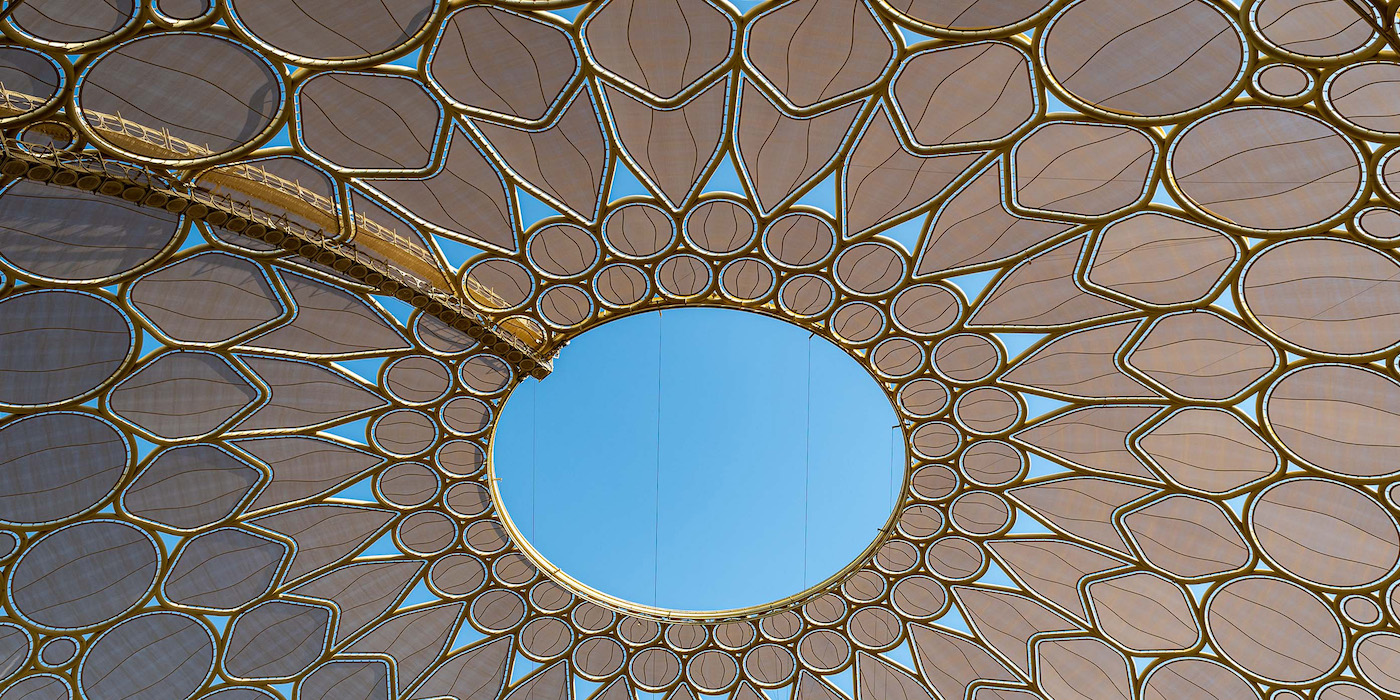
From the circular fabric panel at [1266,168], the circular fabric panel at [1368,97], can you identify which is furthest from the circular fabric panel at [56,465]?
the circular fabric panel at [1368,97]

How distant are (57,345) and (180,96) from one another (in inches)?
230

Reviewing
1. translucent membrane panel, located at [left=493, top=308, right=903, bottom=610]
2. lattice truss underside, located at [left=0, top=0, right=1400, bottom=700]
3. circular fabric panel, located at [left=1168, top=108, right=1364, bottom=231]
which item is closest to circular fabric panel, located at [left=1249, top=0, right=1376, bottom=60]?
lattice truss underside, located at [left=0, top=0, right=1400, bottom=700]

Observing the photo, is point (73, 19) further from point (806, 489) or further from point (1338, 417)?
point (1338, 417)

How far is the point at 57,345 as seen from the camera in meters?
17.6

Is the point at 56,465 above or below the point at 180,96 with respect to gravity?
below

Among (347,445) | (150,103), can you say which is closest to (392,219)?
(150,103)

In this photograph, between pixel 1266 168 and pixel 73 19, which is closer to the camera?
pixel 73 19

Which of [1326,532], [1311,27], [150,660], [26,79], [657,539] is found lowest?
[150,660]

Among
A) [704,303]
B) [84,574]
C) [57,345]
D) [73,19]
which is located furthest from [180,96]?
[84,574]

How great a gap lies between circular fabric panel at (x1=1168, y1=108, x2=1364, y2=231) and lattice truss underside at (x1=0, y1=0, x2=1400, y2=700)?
0.07 meters

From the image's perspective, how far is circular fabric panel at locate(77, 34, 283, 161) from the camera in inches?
559

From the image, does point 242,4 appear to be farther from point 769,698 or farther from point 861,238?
point 769,698

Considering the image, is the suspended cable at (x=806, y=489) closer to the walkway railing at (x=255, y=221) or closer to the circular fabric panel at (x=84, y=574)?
the walkway railing at (x=255, y=221)

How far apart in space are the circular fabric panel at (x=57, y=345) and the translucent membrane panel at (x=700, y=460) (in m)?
7.29
